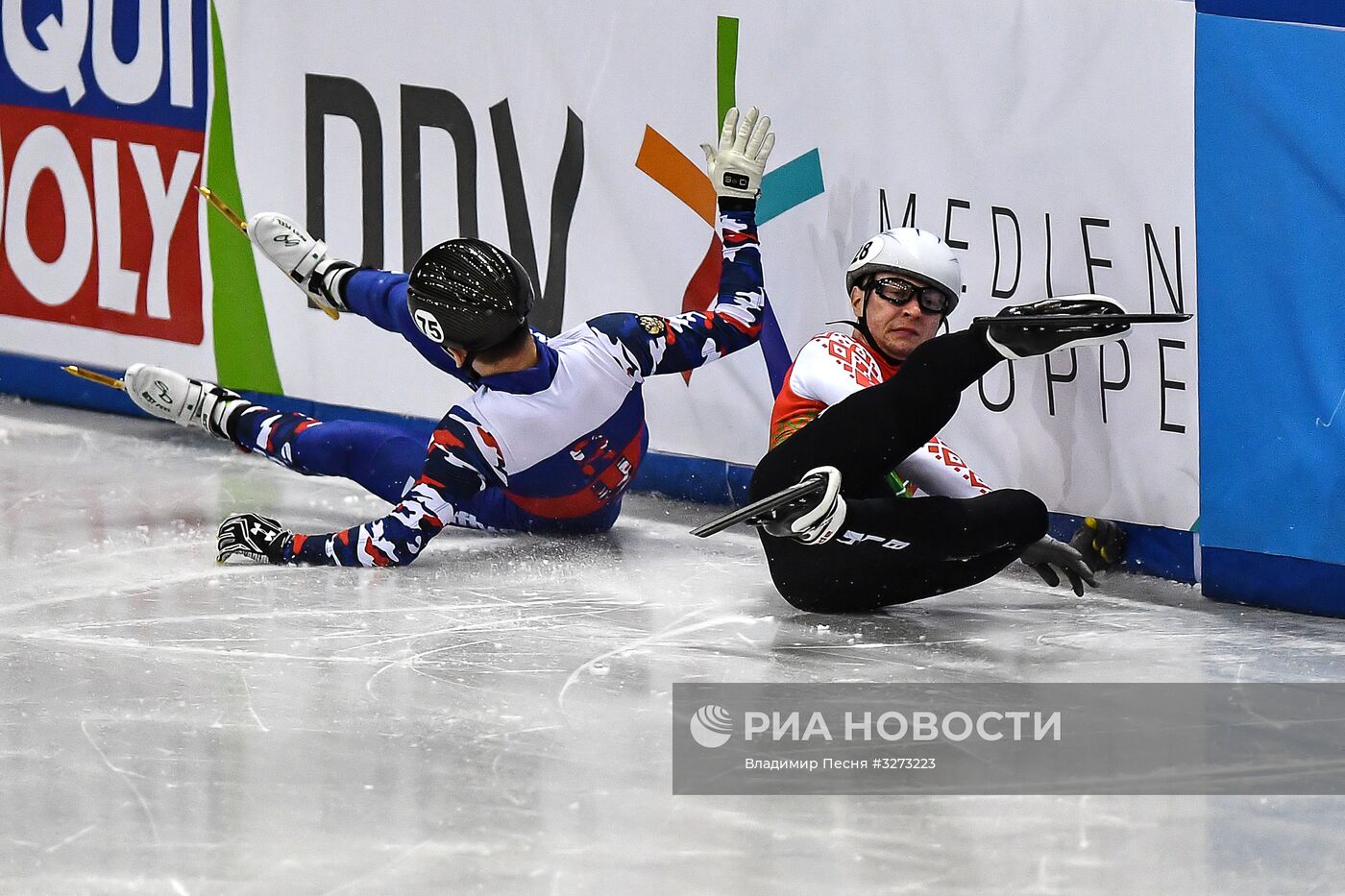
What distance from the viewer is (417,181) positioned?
697 cm

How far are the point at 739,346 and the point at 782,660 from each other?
1.41 meters

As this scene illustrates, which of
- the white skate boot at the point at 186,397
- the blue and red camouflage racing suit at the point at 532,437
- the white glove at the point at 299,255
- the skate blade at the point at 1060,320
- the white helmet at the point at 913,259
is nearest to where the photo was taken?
the skate blade at the point at 1060,320

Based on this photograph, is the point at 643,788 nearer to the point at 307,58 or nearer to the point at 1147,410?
the point at 1147,410

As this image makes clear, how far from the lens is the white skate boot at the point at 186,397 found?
21.1 feet

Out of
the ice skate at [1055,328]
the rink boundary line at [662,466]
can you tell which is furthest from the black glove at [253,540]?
the ice skate at [1055,328]

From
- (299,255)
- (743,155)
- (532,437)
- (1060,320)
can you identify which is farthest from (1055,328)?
(299,255)

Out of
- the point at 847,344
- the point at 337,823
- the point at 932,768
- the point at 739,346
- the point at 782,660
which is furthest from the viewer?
the point at 739,346

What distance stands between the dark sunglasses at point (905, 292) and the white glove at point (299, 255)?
1.97 meters

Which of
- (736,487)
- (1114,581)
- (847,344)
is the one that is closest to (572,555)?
(736,487)

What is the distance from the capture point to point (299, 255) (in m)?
6.33

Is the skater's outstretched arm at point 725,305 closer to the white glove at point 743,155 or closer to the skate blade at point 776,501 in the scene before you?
the white glove at point 743,155

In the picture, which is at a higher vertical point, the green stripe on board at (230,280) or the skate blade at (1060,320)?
the green stripe on board at (230,280)

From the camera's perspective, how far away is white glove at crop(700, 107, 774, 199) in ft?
18.5

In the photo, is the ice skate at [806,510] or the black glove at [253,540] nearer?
the ice skate at [806,510]
